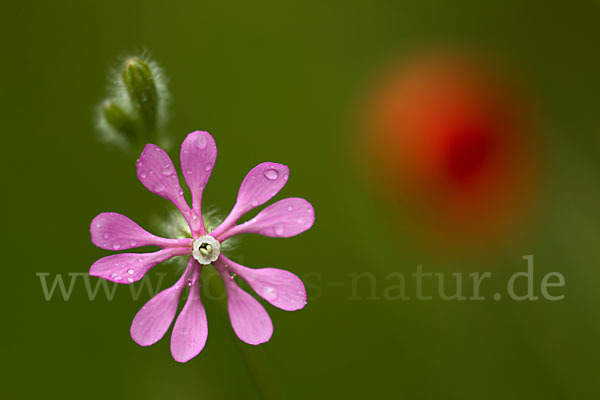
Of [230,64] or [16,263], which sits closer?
[16,263]

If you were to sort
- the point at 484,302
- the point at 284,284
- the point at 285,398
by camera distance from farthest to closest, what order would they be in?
1. the point at 484,302
2. the point at 285,398
3. the point at 284,284

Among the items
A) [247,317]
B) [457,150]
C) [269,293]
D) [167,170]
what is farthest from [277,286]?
[457,150]

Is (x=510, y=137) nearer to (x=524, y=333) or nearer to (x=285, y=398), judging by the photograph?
(x=524, y=333)

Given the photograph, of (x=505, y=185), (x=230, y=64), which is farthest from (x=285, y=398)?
(x=230, y=64)

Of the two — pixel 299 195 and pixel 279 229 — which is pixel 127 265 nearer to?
pixel 279 229

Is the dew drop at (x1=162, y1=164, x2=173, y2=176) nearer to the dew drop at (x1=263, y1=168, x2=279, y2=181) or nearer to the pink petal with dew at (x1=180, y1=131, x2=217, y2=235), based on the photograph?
the pink petal with dew at (x1=180, y1=131, x2=217, y2=235)

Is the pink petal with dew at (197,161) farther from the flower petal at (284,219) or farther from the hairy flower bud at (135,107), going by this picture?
the hairy flower bud at (135,107)

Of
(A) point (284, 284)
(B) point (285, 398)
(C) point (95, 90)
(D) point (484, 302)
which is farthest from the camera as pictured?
(C) point (95, 90)

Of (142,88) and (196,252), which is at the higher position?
(142,88)
